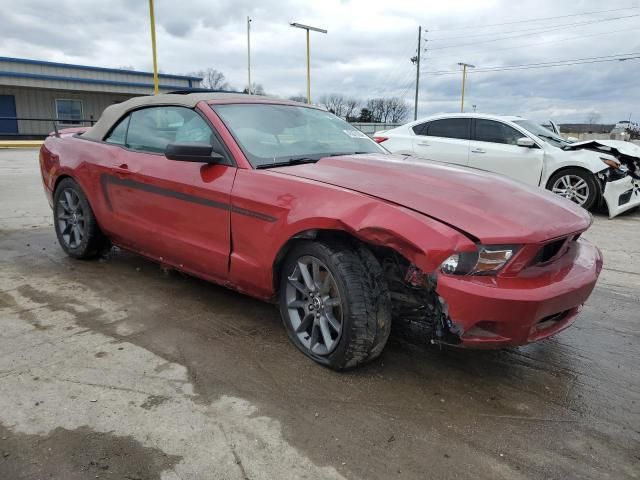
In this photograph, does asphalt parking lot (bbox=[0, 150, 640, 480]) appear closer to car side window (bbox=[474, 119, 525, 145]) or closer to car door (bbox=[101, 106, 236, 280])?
car door (bbox=[101, 106, 236, 280])

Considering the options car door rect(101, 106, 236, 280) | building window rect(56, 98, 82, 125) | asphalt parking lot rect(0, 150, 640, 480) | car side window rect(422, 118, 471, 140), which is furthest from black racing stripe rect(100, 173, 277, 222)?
building window rect(56, 98, 82, 125)

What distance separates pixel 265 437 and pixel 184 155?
177 cm

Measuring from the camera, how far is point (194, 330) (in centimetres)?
335

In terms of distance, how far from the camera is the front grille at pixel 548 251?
8.45ft

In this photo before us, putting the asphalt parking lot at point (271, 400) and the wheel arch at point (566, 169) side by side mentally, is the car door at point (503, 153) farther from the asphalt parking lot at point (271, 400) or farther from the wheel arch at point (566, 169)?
the asphalt parking lot at point (271, 400)

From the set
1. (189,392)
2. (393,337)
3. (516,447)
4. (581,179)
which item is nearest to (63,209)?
(189,392)

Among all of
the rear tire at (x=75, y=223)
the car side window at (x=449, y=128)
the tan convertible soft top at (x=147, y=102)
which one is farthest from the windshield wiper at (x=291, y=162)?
the car side window at (x=449, y=128)

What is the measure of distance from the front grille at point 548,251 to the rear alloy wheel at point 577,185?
213 inches

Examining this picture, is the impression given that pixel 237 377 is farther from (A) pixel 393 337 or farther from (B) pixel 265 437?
(A) pixel 393 337

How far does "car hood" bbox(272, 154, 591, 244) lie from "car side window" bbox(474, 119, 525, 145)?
5.40 metres

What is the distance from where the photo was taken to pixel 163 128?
3.93m

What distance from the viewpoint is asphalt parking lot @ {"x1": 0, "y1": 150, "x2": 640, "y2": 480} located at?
2121mm

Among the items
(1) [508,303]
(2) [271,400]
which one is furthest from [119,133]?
(1) [508,303]

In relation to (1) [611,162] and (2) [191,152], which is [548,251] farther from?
(1) [611,162]
